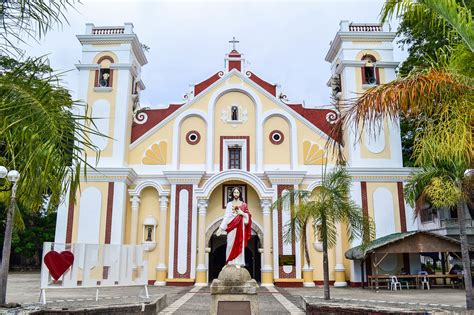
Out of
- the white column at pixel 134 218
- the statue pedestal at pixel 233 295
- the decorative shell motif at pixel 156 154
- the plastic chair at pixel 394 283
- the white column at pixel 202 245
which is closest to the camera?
the statue pedestal at pixel 233 295

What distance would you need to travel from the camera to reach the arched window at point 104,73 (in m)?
20.8

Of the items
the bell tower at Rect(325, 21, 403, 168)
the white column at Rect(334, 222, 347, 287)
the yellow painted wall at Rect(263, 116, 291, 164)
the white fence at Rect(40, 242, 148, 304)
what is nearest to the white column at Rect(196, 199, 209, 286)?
the yellow painted wall at Rect(263, 116, 291, 164)

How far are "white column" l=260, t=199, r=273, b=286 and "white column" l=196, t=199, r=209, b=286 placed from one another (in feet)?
8.10

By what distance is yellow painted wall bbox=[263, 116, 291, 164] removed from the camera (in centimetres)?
2059

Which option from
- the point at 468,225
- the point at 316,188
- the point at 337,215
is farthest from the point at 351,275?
the point at 468,225

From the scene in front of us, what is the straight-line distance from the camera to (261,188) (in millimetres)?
19047

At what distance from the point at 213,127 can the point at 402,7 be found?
15.3m

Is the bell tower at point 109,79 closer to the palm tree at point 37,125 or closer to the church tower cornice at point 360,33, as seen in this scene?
the church tower cornice at point 360,33

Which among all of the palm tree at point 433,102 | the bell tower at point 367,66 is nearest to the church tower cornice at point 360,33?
the bell tower at point 367,66

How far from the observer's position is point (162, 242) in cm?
1914

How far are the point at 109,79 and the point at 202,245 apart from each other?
8.97 m

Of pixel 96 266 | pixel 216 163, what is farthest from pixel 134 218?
pixel 96 266

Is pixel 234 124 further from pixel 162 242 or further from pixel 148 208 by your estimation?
pixel 162 242

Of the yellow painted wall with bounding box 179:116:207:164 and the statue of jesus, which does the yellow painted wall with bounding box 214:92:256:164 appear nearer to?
the yellow painted wall with bounding box 179:116:207:164
